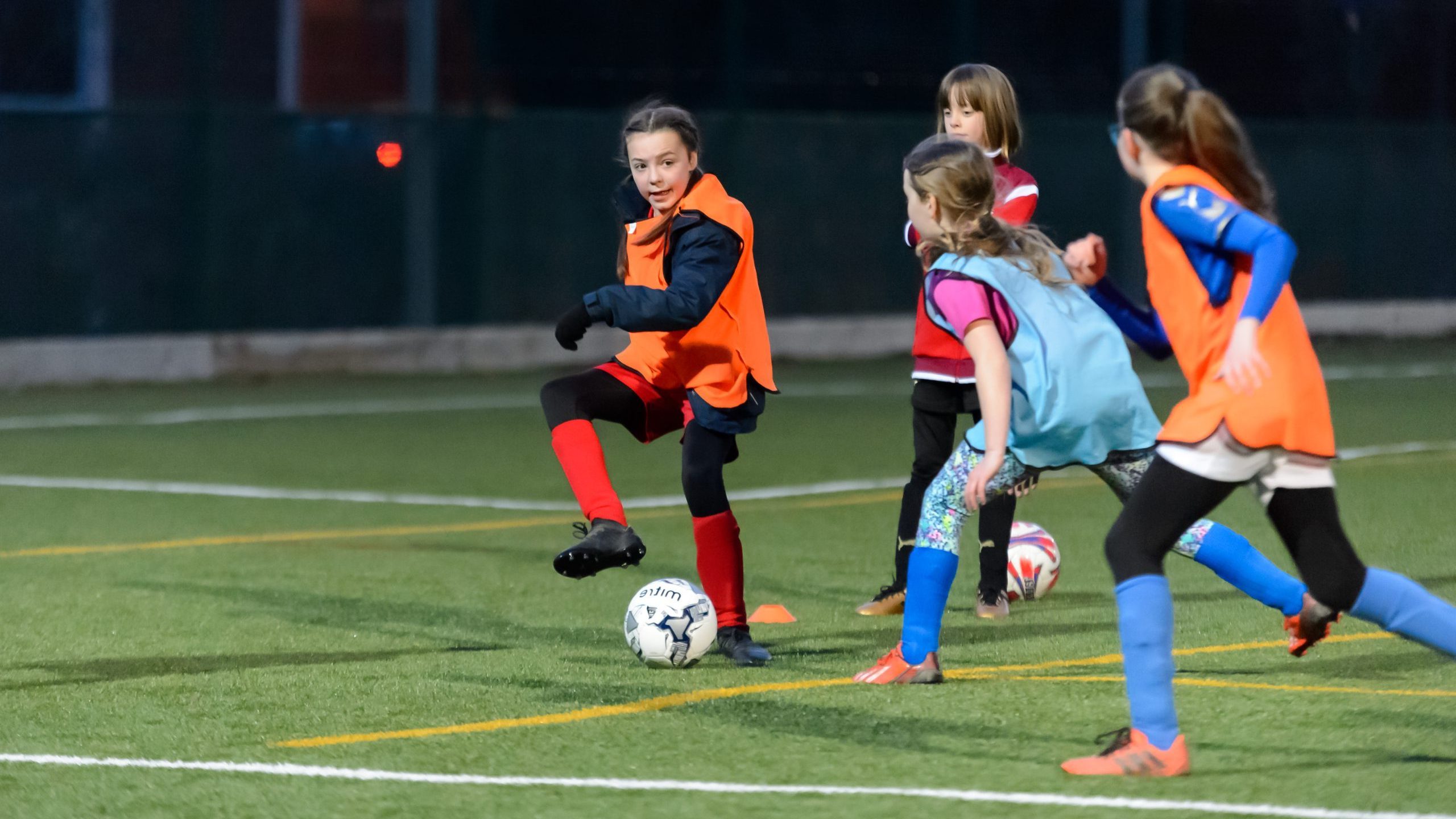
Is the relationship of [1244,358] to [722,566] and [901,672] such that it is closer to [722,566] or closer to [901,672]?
[901,672]

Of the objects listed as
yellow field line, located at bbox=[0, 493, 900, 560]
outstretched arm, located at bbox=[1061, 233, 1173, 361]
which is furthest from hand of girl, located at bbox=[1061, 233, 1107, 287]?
yellow field line, located at bbox=[0, 493, 900, 560]

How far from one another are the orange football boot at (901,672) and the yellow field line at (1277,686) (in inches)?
10.3

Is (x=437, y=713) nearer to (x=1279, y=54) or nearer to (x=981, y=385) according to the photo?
(x=981, y=385)

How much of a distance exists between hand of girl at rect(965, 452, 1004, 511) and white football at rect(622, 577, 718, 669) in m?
1.24

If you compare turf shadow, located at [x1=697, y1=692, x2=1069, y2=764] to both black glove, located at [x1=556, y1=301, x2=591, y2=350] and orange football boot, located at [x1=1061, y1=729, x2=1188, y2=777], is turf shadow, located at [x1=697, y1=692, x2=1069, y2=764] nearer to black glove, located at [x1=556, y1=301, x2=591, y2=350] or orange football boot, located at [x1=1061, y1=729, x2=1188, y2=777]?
orange football boot, located at [x1=1061, y1=729, x2=1188, y2=777]

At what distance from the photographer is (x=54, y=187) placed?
17344 mm

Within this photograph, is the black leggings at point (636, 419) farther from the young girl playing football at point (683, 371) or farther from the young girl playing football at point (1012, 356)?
the young girl playing football at point (1012, 356)

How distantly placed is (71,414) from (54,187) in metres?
2.68

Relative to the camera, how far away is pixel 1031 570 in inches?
315

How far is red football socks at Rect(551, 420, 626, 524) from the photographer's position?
666 centimetres

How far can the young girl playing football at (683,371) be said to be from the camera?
6527 mm

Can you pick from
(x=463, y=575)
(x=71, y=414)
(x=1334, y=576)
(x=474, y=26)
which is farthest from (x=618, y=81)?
(x=1334, y=576)

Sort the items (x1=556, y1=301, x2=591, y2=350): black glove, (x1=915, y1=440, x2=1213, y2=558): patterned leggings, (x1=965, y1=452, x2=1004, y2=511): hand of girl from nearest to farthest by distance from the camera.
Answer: (x1=965, y1=452, x2=1004, y2=511): hand of girl
(x1=915, y1=440, x2=1213, y2=558): patterned leggings
(x1=556, y1=301, x2=591, y2=350): black glove

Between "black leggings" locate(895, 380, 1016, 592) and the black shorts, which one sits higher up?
the black shorts
